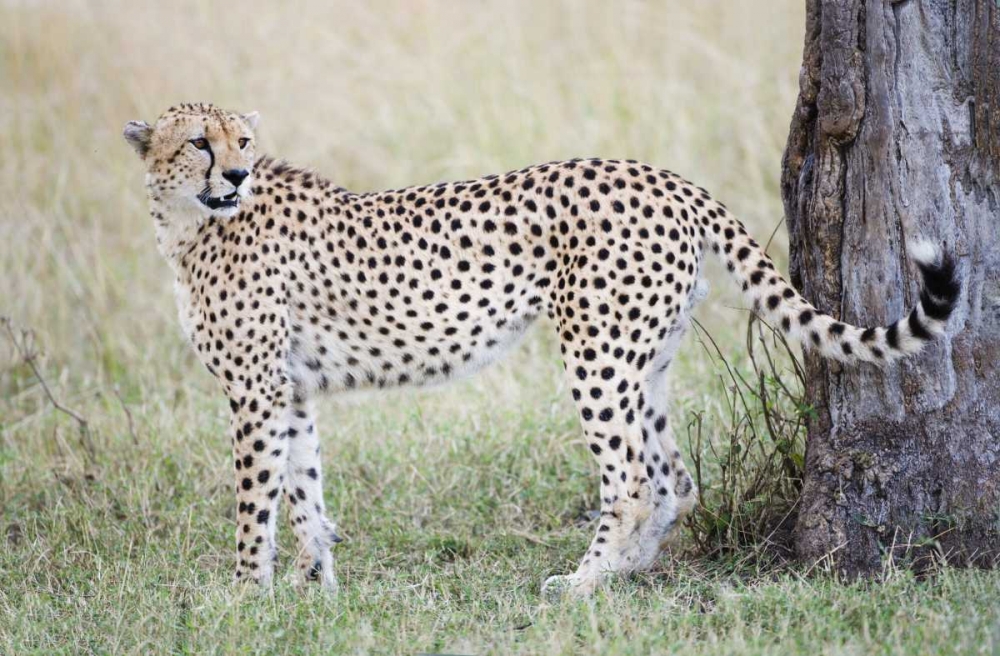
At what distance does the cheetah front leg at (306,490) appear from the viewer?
388cm

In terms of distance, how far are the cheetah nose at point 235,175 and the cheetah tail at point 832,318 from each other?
141cm

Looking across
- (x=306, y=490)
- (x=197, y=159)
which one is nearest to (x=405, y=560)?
(x=306, y=490)

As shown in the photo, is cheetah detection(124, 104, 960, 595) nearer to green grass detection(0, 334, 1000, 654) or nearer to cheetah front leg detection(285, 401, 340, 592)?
cheetah front leg detection(285, 401, 340, 592)

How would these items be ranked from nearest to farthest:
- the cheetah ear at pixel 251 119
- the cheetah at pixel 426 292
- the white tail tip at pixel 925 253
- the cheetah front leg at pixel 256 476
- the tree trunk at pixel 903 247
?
the white tail tip at pixel 925 253 → the tree trunk at pixel 903 247 → the cheetah at pixel 426 292 → the cheetah front leg at pixel 256 476 → the cheetah ear at pixel 251 119

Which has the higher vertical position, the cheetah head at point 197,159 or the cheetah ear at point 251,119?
the cheetah ear at point 251,119

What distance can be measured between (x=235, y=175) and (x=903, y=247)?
6.36 ft

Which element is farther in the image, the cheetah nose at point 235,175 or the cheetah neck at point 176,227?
the cheetah neck at point 176,227

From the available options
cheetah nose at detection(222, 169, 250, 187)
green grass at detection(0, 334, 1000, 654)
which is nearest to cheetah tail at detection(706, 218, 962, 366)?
green grass at detection(0, 334, 1000, 654)

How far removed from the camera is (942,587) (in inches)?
121

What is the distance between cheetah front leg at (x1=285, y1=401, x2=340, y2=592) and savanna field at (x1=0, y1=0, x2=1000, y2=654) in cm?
15

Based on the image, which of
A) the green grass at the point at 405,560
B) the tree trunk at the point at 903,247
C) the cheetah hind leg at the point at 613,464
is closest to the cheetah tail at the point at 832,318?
the tree trunk at the point at 903,247

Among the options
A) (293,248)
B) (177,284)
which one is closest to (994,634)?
(293,248)

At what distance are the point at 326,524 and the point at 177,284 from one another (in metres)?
0.89

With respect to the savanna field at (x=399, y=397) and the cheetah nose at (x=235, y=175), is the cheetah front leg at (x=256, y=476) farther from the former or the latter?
the cheetah nose at (x=235, y=175)
